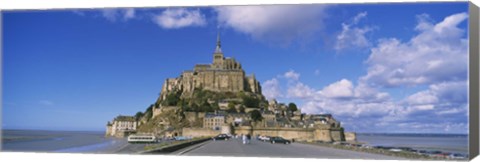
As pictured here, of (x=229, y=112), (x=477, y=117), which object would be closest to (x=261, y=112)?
(x=229, y=112)

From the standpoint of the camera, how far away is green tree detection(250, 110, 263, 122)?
37847 millimetres

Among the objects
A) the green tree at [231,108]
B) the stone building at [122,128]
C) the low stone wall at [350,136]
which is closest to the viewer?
the stone building at [122,128]

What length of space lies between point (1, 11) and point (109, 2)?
110 inches

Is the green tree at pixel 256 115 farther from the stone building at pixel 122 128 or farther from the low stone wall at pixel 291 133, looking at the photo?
the stone building at pixel 122 128

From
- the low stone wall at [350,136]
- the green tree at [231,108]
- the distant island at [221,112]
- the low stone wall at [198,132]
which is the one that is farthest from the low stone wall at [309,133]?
the green tree at [231,108]

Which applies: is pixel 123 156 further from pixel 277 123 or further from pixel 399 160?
pixel 277 123

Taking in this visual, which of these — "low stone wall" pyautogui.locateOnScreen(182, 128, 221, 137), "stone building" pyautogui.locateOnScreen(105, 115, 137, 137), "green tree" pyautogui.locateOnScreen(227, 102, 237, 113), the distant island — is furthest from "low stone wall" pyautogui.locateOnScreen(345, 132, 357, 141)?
"stone building" pyautogui.locateOnScreen(105, 115, 137, 137)

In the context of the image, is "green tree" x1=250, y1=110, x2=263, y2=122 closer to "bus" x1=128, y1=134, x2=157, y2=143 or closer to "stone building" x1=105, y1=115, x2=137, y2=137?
"stone building" x1=105, y1=115, x2=137, y2=137

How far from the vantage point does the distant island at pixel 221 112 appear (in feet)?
104

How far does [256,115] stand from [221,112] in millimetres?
2282

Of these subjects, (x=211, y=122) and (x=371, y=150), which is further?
(x=211, y=122)

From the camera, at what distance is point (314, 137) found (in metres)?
31.1

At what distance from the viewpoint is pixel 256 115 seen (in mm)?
38969

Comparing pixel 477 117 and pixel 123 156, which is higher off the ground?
pixel 477 117
